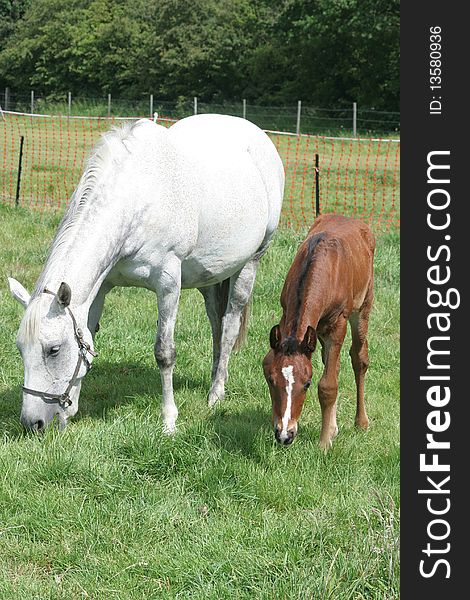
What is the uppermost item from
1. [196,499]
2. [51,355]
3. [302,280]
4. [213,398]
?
[302,280]

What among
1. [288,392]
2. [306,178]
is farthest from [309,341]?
[306,178]

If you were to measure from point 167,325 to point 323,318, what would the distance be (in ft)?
3.66

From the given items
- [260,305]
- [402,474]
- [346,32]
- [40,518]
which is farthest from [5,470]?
[346,32]

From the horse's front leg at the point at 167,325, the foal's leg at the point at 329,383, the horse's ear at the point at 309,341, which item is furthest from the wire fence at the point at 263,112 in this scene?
the horse's ear at the point at 309,341

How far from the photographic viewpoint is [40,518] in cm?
373

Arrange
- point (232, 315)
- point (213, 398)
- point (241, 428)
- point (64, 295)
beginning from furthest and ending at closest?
point (232, 315) < point (213, 398) < point (241, 428) < point (64, 295)

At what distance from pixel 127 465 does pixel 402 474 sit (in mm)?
1629

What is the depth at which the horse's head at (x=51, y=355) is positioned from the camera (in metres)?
4.16

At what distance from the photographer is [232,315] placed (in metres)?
6.11

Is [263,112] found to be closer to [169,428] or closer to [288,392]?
[169,428]

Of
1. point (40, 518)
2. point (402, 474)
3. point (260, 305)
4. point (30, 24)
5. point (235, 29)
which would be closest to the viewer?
point (402, 474)

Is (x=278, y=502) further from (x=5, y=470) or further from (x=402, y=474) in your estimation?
(x=5, y=470)

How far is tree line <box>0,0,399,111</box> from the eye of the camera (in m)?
33.7

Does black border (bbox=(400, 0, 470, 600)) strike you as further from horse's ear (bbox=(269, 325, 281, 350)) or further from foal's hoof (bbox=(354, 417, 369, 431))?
foal's hoof (bbox=(354, 417, 369, 431))
